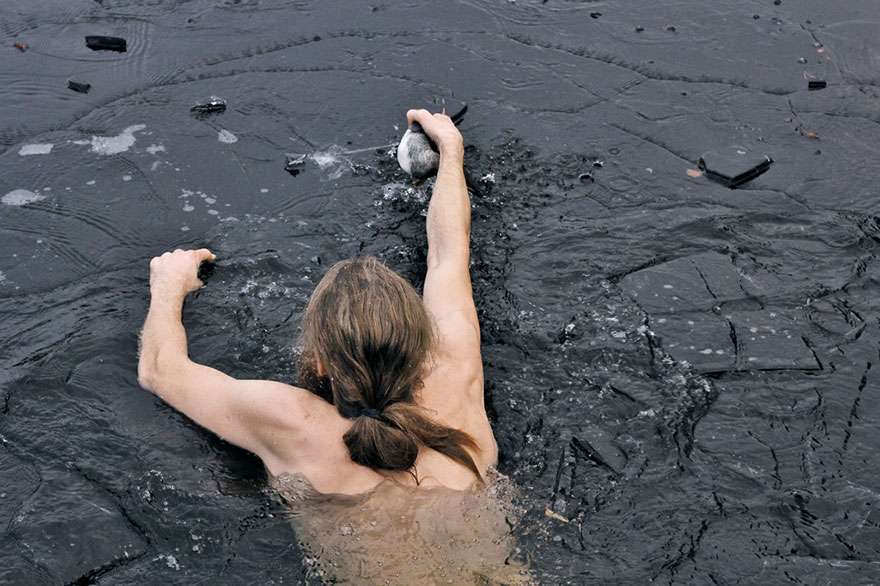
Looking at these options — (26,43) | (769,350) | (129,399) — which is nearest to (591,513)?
(769,350)

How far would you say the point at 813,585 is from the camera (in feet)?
11.5

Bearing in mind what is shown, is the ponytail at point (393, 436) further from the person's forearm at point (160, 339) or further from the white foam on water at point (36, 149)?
the white foam on water at point (36, 149)

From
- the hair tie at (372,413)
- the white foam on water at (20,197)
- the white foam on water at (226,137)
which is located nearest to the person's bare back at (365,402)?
the hair tie at (372,413)

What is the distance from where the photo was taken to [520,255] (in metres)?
5.10

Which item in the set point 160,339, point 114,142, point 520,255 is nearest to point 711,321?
point 520,255

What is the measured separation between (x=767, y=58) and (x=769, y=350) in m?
2.91

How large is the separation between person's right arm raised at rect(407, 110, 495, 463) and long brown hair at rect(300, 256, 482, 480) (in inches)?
9.5

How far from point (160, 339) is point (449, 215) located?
4.97 feet

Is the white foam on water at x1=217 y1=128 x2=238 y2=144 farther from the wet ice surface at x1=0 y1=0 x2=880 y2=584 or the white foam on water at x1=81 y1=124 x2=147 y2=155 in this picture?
the white foam on water at x1=81 y1=124 x2=147 y2=155

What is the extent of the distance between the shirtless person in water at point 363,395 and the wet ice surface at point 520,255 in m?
0.25

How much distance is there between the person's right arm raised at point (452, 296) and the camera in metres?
3.82

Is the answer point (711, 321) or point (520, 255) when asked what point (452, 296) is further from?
point (711, 321)

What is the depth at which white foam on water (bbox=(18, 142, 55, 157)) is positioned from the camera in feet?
19.1

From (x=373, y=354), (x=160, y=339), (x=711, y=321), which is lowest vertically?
(x=160, y=339)
